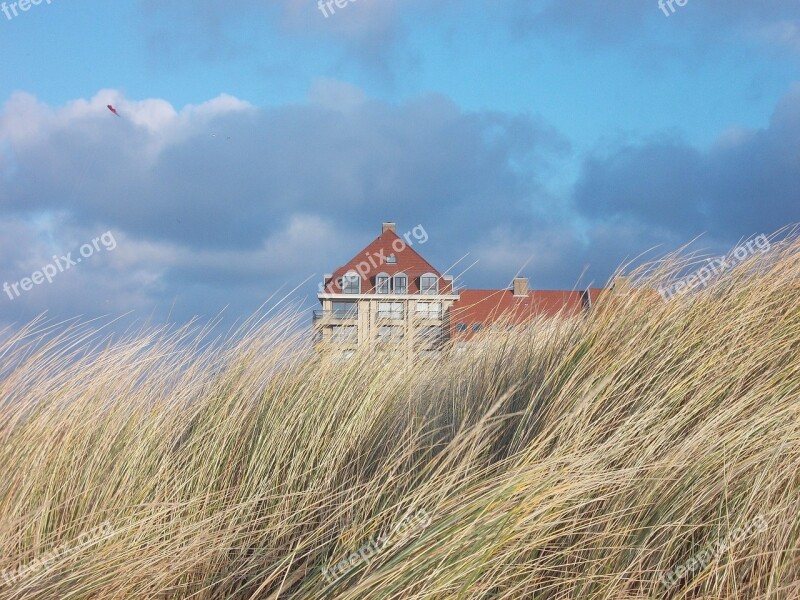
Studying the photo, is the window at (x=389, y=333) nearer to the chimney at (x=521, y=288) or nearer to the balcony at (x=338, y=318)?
the balcony at (x=338, y=318)

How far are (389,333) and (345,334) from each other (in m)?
0.29

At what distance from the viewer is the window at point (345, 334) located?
464cm

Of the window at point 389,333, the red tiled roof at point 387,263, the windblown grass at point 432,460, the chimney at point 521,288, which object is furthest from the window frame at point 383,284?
the red tiled roof at point 387,263

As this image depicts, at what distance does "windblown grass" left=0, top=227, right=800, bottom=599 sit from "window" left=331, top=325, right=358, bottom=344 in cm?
29

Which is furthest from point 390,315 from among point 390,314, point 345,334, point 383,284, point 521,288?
point 383,284

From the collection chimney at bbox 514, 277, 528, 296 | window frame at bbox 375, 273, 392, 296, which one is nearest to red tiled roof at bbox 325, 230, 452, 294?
window frame at bbox 375, 273, 392, 296

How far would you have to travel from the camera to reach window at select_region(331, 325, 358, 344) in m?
4.64

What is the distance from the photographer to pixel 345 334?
4801 millimetres

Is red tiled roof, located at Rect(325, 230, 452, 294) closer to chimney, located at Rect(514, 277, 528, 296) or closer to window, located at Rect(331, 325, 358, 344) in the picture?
chimney, located at Rect(514, 277, 528, 296)

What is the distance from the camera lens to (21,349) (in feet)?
12.9

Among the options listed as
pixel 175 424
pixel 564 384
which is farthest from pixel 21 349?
pixel 564 384

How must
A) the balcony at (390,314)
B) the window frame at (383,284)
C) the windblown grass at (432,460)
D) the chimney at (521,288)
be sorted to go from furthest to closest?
the chimney at (521,288)
the window frame at (383,284)
the balcony at (390,314)
the windblown grass at (432,460)

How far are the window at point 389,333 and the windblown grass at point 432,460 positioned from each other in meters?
0.28

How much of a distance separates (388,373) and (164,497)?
1.27 m
